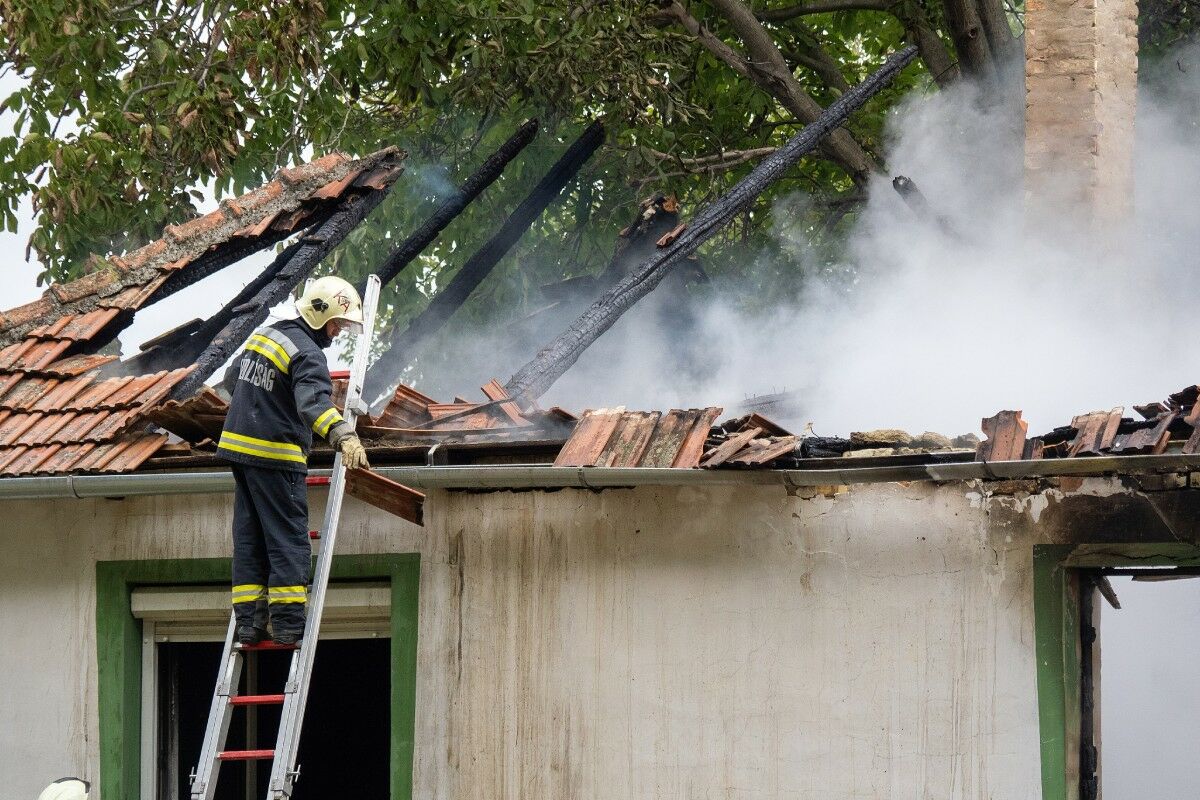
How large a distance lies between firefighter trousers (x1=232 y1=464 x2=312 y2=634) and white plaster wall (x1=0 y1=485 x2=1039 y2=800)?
818 millimetres

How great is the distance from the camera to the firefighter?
226 inches

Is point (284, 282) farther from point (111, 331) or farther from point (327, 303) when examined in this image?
point (327, 303)

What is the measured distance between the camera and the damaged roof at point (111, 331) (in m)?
Result: 6.75

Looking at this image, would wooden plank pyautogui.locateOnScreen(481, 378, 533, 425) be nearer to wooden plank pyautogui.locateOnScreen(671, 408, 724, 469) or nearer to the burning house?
the burning house

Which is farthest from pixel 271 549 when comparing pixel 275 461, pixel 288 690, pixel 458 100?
pixel 458 100

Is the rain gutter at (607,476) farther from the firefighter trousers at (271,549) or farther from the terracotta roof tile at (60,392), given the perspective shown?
the terracotta roof tile at (60,392)

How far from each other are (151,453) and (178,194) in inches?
273

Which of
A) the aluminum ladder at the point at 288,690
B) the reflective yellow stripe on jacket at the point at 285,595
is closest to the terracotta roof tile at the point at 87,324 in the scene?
the aluminum ladder at the point at 288,690

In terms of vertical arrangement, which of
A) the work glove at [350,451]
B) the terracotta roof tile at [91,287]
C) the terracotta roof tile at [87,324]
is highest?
the terracotta roof tile at [91,287]

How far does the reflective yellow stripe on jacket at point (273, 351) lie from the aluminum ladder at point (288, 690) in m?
0.26

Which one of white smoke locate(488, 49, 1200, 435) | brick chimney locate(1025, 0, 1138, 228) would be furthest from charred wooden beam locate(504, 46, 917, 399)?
brick chimney locate(1025, 0, 1138, 228)

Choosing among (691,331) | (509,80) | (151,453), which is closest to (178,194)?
(509,80)

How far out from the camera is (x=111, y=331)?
27.0 ft

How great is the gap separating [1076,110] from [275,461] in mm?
6038
